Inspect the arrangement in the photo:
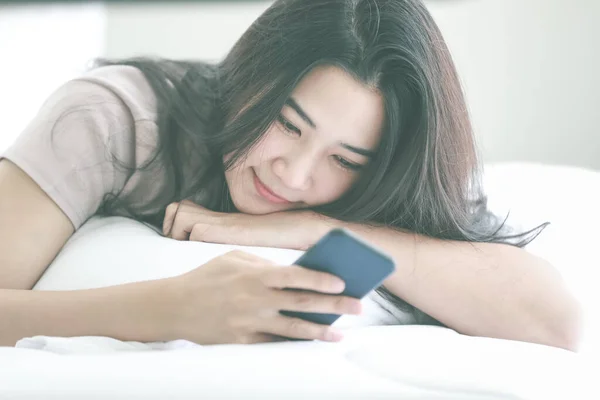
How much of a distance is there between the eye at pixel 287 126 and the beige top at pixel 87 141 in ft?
0.70

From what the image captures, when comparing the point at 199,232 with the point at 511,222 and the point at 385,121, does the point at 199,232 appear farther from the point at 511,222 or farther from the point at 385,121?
the point at 511,222

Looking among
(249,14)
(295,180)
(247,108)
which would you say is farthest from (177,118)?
(249,14)

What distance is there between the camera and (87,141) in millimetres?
1121

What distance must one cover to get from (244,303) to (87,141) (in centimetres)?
46

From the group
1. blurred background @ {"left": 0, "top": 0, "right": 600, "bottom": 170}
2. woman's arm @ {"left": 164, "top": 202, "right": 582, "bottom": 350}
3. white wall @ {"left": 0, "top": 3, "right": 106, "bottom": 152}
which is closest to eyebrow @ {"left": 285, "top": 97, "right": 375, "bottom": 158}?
woman's arm @ {"left": 164, "top": 202, "right": 582, "bottom": 350}

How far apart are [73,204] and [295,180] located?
316 mm

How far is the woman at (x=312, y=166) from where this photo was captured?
3.45ft

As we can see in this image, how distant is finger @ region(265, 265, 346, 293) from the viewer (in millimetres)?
708

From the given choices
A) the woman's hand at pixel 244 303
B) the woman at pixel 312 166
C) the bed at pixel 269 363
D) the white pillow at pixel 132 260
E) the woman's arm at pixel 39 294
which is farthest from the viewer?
the woman at pixel 312 166

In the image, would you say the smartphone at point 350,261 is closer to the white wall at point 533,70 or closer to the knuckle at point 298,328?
the knuckle at point 298,328

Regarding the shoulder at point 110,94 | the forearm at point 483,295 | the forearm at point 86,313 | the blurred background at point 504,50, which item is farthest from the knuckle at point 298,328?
the blurred background at point 504,50

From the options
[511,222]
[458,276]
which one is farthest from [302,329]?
[511,222]

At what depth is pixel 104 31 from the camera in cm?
261

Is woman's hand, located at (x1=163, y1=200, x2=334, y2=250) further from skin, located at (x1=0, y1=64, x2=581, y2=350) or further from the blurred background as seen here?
the blurred background
